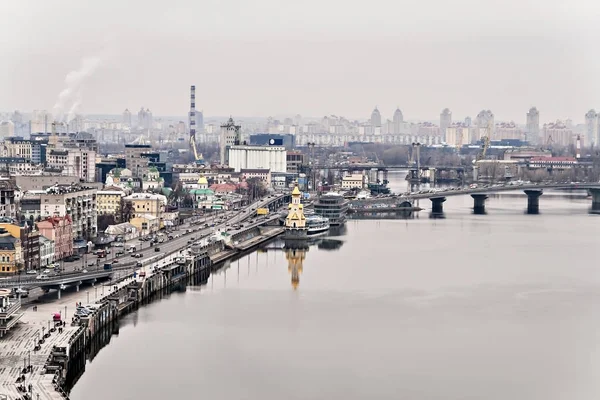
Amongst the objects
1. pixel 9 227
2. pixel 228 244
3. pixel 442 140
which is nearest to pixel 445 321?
pixel 9 227

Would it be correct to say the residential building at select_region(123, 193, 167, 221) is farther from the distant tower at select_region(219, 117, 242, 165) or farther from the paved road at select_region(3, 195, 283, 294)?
the distant tower at select_region(219, 117, 242, 165)

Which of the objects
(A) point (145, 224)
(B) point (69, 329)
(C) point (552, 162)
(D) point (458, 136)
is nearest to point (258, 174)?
(A) point (145, 224)

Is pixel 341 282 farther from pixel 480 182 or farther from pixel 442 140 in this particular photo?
pixel 442 140

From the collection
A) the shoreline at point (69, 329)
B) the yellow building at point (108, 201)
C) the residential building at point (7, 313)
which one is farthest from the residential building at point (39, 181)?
the residential building at point (7, 313)

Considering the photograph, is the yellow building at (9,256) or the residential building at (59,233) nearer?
the yellow building at (9,256)

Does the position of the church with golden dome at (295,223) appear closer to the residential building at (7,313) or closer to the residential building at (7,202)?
the residential building at (7,202)

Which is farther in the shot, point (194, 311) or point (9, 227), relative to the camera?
Result: point (9, 227)
